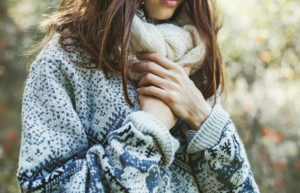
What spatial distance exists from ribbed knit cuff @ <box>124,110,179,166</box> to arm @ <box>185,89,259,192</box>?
151 mm

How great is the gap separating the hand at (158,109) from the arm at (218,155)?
11 centimetres

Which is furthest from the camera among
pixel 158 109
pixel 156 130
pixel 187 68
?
pixel 187 68

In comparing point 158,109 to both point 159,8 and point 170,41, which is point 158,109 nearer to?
point 170,41

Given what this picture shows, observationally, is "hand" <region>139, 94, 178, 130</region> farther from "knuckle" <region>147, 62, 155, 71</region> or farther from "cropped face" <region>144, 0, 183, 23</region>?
"cropped face" <region>144, 0, 183, 23</region>

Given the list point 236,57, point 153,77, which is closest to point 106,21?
point 153,77

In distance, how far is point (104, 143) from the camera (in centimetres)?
118

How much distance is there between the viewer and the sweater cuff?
1.21 metres

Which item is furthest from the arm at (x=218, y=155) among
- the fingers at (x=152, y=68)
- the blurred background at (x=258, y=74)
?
the blurred background at (x=258, y=74)

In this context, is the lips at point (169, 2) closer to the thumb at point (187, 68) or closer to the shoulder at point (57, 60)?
the thumb at point (187, 68)

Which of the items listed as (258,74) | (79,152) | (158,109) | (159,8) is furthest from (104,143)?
(258,74)

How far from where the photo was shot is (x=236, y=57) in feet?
11.8

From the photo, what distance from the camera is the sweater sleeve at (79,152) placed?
1.03m

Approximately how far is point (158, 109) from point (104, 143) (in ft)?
0.65

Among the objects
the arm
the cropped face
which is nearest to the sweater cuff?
the arm
